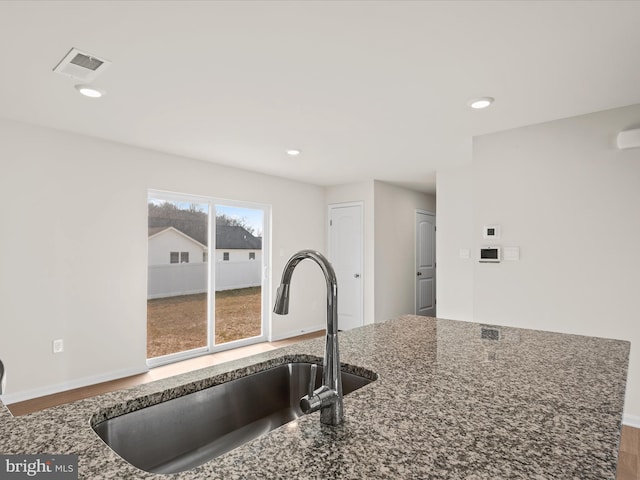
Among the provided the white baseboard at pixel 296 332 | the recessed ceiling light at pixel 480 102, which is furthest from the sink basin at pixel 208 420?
the white baseboard at pixel 296 332

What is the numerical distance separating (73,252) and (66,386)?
48.6 inches

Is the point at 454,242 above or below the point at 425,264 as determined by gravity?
above

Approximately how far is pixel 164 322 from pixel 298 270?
2082 millimetres

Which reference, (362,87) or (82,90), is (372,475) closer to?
(362,87)

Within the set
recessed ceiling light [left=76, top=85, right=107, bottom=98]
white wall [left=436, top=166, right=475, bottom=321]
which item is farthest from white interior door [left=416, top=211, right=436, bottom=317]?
recessed ceiling light [left=76, top=85, right=107, bottom=98]

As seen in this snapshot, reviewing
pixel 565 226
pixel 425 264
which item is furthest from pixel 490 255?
pixel 425 264

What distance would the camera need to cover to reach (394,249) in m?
6.02

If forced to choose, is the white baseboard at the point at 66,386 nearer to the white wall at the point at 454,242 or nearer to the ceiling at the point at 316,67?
the ceiling at the point at 316,67

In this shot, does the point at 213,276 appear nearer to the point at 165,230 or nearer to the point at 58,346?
the point at 165,230

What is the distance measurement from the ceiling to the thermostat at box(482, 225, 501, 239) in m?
0.90

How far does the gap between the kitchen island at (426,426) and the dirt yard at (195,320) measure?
3353mm

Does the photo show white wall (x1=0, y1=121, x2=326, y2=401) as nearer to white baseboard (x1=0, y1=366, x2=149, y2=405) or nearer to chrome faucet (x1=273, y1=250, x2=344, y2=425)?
white baseboard (x1=0, y1=366, x2=149, y2=405)

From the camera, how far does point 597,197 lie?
2.96 metres

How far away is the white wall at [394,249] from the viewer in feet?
18.7
